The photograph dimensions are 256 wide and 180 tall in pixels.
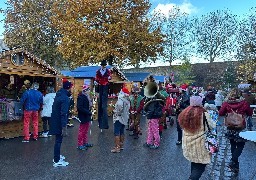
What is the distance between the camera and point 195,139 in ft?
17.1

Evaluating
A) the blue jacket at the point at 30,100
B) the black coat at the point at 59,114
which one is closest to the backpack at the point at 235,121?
the black coat at the point at 59,114

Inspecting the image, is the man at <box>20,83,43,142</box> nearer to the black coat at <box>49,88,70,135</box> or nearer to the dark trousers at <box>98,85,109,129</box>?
the dark trousers at <box>98,85,109,129</box>

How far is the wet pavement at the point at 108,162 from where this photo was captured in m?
6.61

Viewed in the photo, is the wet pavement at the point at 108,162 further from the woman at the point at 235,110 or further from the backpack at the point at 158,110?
the backpack at the point at 158,110

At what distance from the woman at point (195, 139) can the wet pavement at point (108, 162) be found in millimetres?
1365

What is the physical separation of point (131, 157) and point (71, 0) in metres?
28.3

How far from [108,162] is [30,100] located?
14.0 feet

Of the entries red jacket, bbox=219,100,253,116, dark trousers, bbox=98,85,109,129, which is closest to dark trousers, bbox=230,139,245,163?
red jacket, bbox=219,100,253,116

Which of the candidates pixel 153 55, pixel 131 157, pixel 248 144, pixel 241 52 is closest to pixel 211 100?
pixel 248 144

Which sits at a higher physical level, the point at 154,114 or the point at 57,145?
the point at 154,114

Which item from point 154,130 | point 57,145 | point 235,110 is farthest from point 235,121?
point 57,145

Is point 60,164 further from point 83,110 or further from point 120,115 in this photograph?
point 120,115

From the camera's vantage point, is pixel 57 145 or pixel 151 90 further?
pixel 151 90

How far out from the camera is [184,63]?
160ft
